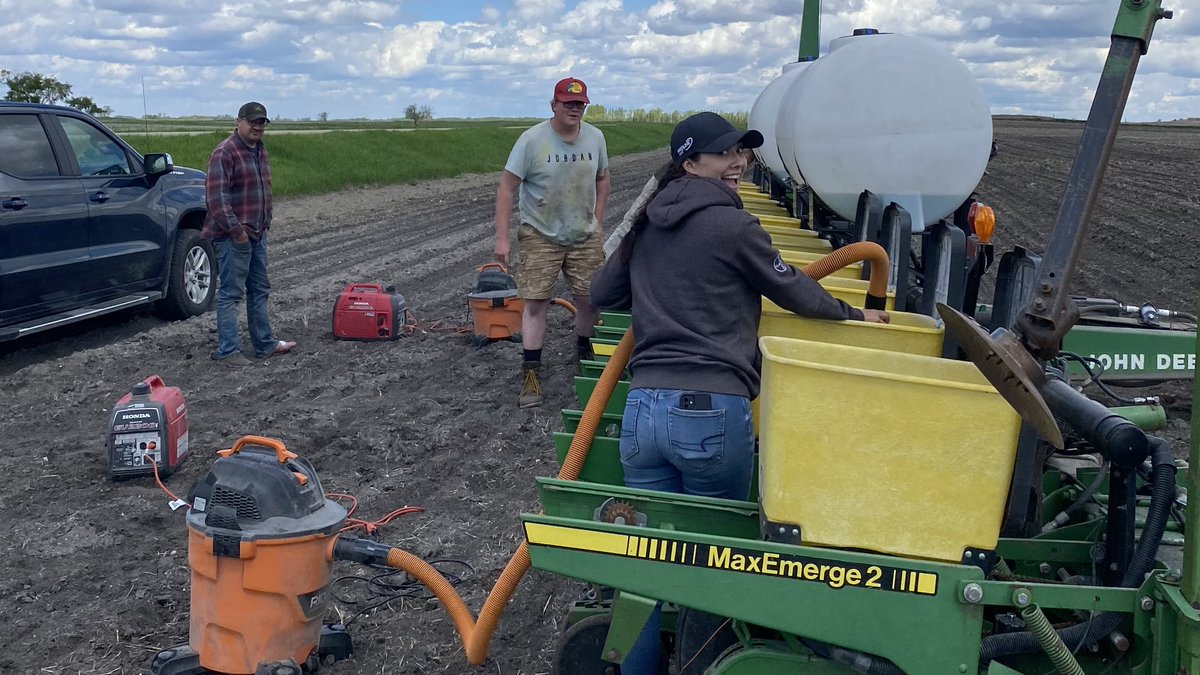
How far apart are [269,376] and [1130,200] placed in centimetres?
1777

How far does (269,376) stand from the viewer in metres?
8.38

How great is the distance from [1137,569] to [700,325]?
1416 millimetres

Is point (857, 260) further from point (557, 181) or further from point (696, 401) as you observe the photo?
point (557, 181)

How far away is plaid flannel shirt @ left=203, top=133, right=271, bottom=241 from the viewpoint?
27.2ft

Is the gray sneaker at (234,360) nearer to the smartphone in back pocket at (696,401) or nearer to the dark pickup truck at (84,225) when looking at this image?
the dark pickup truck at (84,225)

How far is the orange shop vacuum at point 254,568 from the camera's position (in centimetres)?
366

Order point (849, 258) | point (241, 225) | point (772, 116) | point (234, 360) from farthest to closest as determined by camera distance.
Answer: point (772, 116)
point (234, 360)
point (241, 225)
point (849, 258)

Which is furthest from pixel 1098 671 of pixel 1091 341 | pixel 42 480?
pixel 42 480

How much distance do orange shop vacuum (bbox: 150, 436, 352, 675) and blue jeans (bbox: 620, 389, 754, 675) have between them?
3.69ft

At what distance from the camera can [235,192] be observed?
27.6 ft

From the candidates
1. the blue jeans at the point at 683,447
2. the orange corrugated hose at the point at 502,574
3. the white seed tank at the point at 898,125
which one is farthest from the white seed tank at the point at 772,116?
the blue jeans at the point at 683,447

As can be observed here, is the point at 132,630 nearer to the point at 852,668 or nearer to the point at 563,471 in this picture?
the point at 563,471

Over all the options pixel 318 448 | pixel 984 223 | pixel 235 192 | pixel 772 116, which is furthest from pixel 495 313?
pixel 984 223

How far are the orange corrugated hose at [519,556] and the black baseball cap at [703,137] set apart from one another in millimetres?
648
